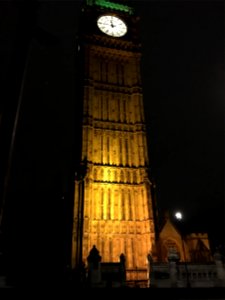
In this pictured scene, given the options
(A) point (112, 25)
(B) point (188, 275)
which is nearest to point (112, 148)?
(B) point (188, 275)

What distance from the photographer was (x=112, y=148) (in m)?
34.8

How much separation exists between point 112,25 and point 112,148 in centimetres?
2117

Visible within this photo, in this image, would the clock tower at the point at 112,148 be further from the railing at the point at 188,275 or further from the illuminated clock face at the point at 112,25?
the railing at the point at 188,275

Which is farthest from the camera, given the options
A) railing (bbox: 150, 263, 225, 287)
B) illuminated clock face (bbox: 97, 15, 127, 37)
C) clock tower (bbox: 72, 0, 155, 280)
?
illuminated clock face (bbox: 97, 15, 127, 37)

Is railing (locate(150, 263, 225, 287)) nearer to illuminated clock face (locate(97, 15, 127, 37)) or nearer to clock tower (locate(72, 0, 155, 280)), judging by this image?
clock tower (locate(72, 0, 155, 280))

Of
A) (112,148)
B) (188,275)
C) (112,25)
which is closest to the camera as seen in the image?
(188,275)

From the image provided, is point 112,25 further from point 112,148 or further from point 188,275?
point 188,275

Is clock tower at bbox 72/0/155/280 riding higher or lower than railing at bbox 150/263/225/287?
higher

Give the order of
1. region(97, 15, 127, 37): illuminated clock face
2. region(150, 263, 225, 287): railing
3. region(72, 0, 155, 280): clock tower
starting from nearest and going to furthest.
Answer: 1. region(150, 263, 225, 287): railing
2. region(72, 0, 155, 280): clock tower
3. region(97, 15, 127, 37): illuminated clock face

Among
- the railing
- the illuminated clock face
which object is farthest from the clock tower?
the railing

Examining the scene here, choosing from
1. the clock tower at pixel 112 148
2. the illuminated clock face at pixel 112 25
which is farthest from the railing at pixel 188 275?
the illuminated clock face at pixel 112 25

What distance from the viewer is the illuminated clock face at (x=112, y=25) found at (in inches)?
1716

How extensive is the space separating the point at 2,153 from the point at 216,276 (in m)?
18.1

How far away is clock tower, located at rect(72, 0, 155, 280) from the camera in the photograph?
95.5ft
